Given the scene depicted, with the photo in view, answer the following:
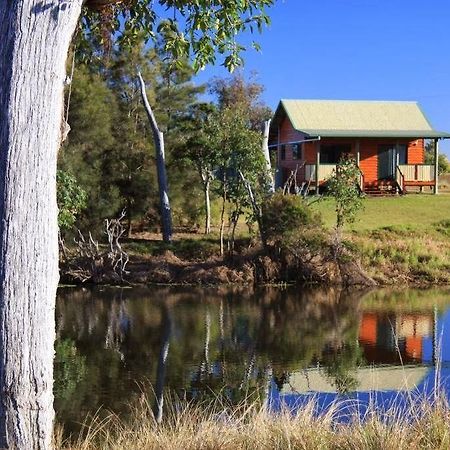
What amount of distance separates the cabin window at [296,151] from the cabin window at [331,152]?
1092 millimetres

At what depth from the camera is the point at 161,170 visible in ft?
83.9

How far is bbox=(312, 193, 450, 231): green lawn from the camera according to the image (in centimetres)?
2706

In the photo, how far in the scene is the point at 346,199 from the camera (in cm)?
2325

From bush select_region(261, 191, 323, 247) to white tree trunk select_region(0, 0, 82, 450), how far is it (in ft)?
59.0

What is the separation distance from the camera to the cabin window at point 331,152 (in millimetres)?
36719

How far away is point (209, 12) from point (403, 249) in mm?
17796

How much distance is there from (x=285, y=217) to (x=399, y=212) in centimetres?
883

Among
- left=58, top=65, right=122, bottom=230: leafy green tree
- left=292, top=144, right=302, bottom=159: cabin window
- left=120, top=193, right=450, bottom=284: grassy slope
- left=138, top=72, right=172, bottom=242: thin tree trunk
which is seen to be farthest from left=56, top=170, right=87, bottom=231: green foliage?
left=292, top=144, right=302, bottom=159: cabin window

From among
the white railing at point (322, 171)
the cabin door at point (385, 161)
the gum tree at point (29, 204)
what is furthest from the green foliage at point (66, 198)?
the cabin door at point (385, 161)

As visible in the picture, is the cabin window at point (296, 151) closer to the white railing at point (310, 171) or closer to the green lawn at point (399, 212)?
the white railing at point (310, 171)

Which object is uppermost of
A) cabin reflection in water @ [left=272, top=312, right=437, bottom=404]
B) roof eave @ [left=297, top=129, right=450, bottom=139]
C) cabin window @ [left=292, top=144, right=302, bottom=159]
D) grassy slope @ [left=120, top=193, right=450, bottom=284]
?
roof eave @ [left=297, top=129, right=450, bottom=139]

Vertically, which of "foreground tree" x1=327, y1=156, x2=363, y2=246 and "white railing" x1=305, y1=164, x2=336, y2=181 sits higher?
"white railing" x1=305, y1=164, x2=336, y2=181

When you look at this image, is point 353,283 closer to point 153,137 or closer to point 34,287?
point 153,137

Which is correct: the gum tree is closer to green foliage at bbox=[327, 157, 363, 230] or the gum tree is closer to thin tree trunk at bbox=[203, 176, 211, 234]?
green foliage at bbox=[327, 157, 363, 230]
